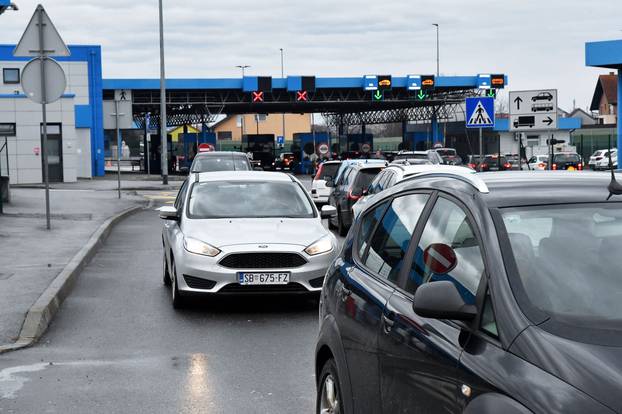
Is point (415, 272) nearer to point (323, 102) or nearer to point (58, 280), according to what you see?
point (58, 280)

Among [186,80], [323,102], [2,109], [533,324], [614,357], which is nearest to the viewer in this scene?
[614,357]

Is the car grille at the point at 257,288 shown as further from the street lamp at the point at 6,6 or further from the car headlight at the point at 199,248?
the street lamp at the point at 6,6

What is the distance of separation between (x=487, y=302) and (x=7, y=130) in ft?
135

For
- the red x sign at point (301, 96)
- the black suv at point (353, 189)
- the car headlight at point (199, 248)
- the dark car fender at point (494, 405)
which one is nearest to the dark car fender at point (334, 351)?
the dark car fender at point (494, 405)

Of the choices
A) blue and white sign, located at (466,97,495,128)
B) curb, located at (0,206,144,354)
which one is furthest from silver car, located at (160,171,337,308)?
blue and white sign, located at (466,97,495,128)

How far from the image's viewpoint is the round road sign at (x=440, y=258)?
4.04m

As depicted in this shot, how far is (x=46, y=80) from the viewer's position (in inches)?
658

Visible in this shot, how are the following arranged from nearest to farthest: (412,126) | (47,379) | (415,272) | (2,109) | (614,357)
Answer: (614,357)
(415,272)
(47,379)
(2,109)
(412,126)

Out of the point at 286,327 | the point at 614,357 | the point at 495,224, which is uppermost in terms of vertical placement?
the point at 495,224

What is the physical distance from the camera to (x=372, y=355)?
4359mm

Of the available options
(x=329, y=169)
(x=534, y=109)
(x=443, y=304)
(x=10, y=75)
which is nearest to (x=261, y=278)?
(x=443, y=304)

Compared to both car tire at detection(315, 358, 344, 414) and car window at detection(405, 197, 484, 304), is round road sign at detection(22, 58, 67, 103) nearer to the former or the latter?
car tire at detection(315, 358, 344, 414)

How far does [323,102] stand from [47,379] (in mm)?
61835

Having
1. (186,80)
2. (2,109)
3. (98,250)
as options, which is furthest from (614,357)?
(186,80)
